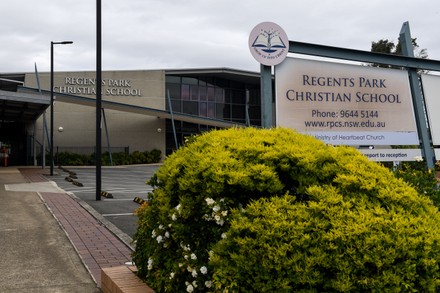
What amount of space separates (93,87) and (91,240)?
3314 centimetres

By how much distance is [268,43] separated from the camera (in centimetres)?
552

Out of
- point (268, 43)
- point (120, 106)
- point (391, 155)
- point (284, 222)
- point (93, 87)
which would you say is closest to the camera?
point (284, 222)

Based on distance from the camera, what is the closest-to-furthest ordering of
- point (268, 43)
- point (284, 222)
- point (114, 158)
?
point (284, 222)
point (268, 43)
point (114, 158)

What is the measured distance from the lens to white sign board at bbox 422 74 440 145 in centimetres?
663

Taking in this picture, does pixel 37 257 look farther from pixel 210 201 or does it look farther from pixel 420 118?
pixel 420 118

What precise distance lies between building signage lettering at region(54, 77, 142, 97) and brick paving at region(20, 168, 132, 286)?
28061mm

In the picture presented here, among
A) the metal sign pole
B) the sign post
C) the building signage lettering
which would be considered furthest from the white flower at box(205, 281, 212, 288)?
the building signage lettering

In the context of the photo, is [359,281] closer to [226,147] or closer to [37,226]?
[226,147]

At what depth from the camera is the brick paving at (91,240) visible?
6.38m

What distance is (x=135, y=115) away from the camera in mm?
40094

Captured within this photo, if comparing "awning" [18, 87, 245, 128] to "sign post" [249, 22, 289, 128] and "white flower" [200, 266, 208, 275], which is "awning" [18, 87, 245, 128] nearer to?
"sign post" [249, 22, 289, 128]

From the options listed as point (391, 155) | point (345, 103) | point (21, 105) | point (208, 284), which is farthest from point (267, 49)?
point (21, 105)

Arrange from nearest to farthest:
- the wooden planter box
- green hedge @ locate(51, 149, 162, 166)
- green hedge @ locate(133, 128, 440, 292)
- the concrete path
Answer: green hedge @ locate(133, 128, 440, 292), the wooden planter box, the concrete path, green hedge @ locate(51, 149, 162, 166)

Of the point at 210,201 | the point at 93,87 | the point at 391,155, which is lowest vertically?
the point at 210,201
